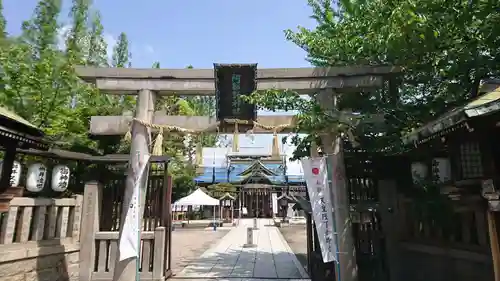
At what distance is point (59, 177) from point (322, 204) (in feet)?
19.6

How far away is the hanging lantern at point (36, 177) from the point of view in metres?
7.09

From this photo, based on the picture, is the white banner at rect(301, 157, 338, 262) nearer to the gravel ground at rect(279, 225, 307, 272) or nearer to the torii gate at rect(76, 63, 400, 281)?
the torii gate at rect(76, 63, 400, 281)

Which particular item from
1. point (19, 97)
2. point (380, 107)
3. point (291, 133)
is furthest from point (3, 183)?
point (380, 107)

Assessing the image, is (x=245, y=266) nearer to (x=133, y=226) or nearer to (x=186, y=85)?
(x=133, y=226)

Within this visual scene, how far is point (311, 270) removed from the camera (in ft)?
27.5

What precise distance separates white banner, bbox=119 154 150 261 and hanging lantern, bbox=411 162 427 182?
5.81 m

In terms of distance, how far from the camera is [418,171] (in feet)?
22.9

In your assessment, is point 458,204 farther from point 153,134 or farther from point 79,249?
point 79,249

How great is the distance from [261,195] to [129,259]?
3367cm

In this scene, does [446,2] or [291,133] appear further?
[291,133]

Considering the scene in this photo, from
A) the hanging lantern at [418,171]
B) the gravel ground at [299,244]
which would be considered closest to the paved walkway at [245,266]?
the gravel ground at [299,244]

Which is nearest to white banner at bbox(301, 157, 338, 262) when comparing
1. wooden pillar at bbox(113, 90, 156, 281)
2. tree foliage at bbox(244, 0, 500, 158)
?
tree foliage at bbox(244, 0, 500, 158)

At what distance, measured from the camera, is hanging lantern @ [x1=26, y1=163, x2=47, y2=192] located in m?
7.09

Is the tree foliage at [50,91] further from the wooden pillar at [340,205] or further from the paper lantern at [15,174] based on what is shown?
the wooden pillar at [340,205]
